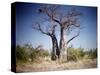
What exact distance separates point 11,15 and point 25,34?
22cm

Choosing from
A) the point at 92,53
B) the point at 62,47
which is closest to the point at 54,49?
the point at 62,47

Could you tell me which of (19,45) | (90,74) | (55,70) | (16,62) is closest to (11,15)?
(19,45)

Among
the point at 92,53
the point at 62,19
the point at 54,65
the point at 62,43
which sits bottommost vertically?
the point at 54,65

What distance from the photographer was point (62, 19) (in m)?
2.33

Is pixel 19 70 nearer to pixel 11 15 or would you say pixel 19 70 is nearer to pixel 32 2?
pixel 11 15

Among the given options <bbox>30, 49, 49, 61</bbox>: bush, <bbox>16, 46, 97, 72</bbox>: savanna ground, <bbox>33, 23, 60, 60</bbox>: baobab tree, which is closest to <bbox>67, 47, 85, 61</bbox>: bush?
<bbox>16, 46, 97, 72</bbox>: savanna ground

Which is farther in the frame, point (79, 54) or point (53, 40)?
point (79, 54)

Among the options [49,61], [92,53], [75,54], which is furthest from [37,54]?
[92,53]

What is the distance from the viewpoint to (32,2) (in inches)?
87.9

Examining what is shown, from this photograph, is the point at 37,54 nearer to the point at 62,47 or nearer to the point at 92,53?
the point at 62,47

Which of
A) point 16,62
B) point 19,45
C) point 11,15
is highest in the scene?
point 11,15

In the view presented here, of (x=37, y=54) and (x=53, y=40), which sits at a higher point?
(x=53, y=40)

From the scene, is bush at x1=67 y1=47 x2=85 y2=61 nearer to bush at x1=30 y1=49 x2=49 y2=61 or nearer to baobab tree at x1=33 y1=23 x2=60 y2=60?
baobab tree at x1=33 y1=23 x2=60 y2=60

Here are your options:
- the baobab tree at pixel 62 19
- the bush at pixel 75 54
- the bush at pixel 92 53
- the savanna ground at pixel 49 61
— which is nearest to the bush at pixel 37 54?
the savanna ground at pixel 49 61
